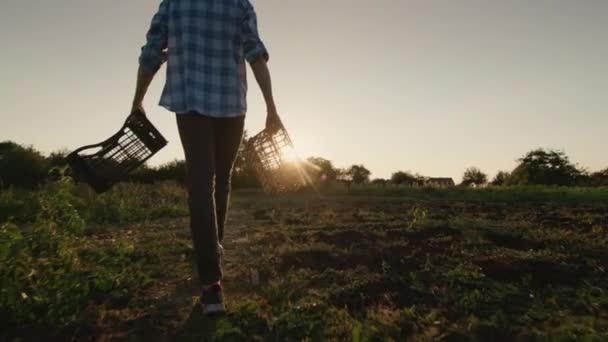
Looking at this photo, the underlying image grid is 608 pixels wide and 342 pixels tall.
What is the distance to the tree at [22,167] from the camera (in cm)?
2152

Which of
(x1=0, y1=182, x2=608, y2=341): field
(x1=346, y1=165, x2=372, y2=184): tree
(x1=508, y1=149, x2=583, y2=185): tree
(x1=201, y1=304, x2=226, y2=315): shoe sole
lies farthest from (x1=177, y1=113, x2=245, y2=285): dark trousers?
(x1=508, y1=149, x2=583, y2=185): tree

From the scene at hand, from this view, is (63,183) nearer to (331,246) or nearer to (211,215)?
(211,215)

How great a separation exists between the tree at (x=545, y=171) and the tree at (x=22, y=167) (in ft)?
120

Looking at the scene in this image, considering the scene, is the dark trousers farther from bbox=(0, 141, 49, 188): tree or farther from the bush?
bbox=(0, 141, 49, 188): tree

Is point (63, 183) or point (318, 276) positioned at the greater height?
point (63, 183)

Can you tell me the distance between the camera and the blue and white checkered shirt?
104 inches

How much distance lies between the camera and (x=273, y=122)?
3.15 meters

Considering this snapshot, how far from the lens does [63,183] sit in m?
2.79

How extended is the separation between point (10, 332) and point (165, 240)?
8.99ft

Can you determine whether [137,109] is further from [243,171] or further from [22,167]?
[22,167]


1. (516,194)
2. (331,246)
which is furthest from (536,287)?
(516,194)

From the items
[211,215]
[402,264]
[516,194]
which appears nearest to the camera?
[211,215]

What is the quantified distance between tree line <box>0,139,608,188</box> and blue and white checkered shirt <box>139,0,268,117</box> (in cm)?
97

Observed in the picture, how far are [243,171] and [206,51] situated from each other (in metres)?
7.20
